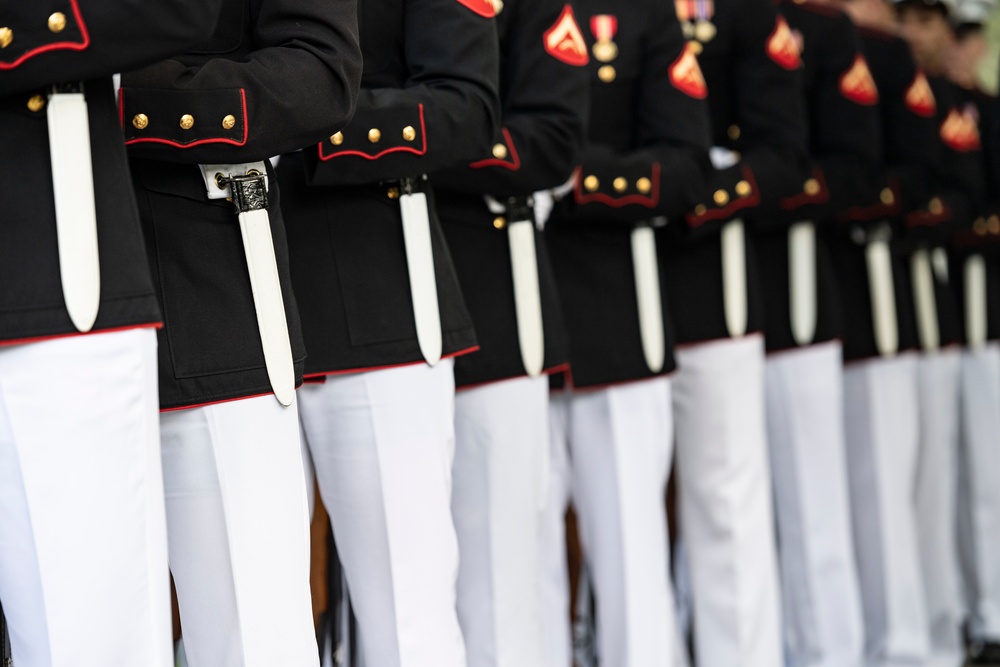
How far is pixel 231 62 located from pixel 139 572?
0.59 m

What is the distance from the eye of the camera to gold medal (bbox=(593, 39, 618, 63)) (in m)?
2.59

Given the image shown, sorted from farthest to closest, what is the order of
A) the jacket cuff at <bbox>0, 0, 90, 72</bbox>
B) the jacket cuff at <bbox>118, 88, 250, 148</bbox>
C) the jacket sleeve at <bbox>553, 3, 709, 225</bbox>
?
the jacket sleeve at <bbox>553, 3, 709, 225</bbox>, the jacket cuff at <bbox>118, 88, 250, 148</bbox>, the jacket cuff at <bbox>0, 0, 90, 72</bbox>

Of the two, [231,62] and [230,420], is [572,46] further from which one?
[230,420]

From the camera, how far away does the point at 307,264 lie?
70.7 inches

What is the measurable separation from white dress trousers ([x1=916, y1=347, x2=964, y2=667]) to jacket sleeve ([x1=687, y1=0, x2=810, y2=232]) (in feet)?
3.76

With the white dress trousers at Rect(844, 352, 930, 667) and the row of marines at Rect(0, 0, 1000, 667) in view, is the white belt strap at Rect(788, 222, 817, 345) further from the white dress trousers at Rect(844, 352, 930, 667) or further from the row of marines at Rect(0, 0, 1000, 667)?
the white dress trousers at Rect(844, 352, 930, 667)

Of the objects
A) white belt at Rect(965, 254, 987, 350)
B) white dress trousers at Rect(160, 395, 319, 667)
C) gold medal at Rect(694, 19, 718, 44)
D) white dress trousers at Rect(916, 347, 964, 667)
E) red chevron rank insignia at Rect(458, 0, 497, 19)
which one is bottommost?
white dress trousers at Rect(916, 347, 964, 667)

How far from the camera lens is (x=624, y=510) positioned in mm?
2547

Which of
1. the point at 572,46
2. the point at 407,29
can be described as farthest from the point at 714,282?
the point at 407,29

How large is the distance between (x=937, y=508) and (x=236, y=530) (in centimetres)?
285

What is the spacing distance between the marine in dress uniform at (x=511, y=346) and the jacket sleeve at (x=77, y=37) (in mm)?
846

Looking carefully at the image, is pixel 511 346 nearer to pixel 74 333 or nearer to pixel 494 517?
pixel 494 517

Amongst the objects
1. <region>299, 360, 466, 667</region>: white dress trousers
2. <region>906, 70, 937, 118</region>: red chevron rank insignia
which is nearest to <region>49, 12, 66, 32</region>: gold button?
<region>299, 360, 466, 667</region>: white dress trousers

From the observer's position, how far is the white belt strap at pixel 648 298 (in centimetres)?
254
